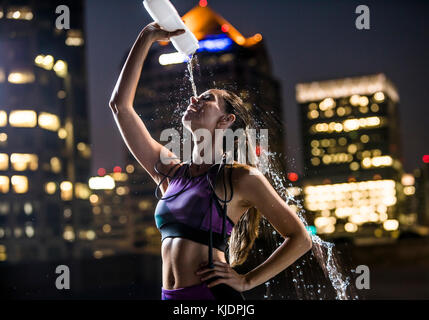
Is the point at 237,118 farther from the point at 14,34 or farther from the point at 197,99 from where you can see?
the point at 14,34

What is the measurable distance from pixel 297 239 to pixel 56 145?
64314 mm

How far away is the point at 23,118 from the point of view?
60.3 metres

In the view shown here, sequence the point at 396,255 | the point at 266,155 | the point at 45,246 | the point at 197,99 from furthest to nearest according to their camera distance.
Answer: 1. the point at 45,246
2. the point at 396,255
3. the point at 266,155
4. the point at 197,99

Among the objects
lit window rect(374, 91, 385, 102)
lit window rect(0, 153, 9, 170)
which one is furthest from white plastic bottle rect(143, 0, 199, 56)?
lit window rect(374, 91, 385, 102)

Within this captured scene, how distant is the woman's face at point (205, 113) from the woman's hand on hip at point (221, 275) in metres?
0.65

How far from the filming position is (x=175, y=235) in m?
2.21

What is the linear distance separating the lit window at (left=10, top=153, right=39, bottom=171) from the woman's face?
60.0m

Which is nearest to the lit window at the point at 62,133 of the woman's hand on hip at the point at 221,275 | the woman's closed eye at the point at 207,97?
the woman's closed eye at the point at 207,97

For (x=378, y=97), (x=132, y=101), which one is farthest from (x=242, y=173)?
(x=378, y=97)

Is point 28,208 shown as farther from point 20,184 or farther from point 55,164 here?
point 55,164

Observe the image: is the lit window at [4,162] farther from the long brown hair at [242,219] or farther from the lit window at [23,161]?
the long brown hair at [242,219]

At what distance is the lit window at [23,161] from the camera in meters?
58.2

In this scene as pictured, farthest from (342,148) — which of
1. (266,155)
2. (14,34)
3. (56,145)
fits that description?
(266,155)

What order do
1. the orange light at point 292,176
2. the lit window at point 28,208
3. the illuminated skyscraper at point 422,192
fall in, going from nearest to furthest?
the orange light at point 292,176 < the lit window at point 28,208 < the illuminated skyscraper at point 422,192
